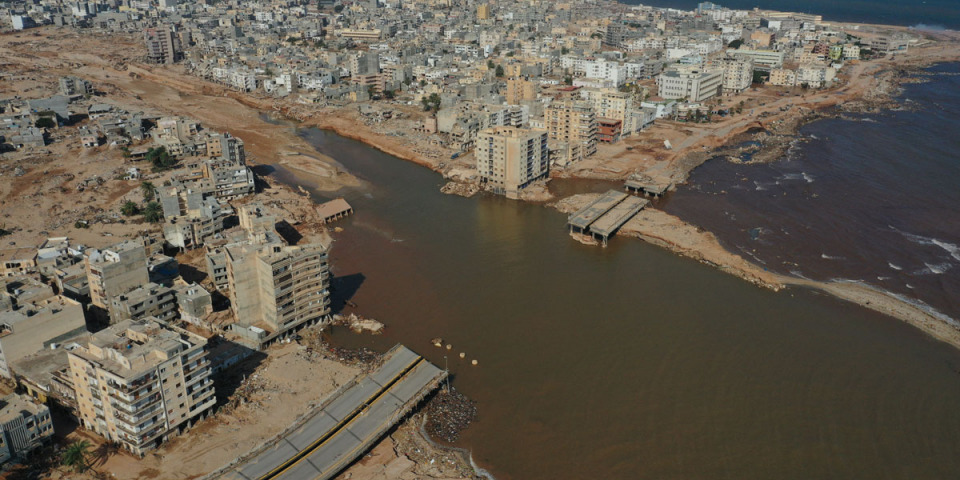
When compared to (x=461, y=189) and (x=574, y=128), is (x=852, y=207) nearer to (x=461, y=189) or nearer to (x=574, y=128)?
(x=574, y=128)

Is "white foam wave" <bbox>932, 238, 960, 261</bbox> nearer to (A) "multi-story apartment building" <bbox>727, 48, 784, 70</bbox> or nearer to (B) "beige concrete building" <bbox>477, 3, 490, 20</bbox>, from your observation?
(A) "multi-story apartment building" <bbox>727, 48, 784, 70</bbox>

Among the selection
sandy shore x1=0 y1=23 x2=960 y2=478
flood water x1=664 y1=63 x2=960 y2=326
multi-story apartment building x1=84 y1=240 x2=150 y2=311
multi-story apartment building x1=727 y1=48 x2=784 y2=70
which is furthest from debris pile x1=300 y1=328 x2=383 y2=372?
multi-story apartment building x1=727 y1=48 x2=784 y2=70

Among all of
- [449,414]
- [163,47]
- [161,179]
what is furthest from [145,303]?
[163,47]

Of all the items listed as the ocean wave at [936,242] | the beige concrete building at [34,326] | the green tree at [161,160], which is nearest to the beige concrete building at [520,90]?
the green tree at [161,160]

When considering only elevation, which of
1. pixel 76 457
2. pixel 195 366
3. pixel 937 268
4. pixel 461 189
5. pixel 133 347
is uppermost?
pixel 133 347

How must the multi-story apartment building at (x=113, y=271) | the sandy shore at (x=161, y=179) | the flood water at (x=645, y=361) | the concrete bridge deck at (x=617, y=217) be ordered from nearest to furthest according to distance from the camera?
the sandy shore at (x=161, y=179), the flood water at (x=645, y=361), the multi-story apartment building at (x=113, y=271), the concrete bridge deck at (x=617, y=217)

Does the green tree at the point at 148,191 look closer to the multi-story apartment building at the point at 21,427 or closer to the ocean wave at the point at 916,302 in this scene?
the multi-story apartment building at the point at 21,427
